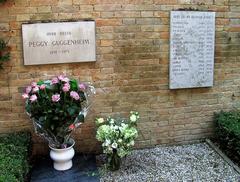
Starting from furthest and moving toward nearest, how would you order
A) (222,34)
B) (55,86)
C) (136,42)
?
1. (222,34)
2. (136,42)
3. (55,86)

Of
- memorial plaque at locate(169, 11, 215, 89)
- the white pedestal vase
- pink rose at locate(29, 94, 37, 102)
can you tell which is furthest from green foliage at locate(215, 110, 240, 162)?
pink rose at locate(29, 94, 37, 102)

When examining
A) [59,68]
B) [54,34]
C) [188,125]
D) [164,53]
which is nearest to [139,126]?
[188,125]

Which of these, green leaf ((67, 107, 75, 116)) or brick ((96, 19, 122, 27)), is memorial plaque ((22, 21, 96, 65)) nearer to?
brick ((96, 19, 122, 27))

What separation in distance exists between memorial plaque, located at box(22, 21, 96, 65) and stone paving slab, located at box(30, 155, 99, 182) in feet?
4.45

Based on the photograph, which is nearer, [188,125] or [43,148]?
[43,148]

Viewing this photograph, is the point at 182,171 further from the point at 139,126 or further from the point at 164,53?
the point at 164,53

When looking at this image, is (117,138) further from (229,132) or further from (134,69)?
(229,132)

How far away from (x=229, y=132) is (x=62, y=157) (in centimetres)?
232

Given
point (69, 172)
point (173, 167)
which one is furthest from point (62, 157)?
point (173, 167)

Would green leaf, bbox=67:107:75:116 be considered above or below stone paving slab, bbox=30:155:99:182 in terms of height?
above

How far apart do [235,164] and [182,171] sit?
79cm

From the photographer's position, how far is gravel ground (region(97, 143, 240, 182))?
13.9 ft

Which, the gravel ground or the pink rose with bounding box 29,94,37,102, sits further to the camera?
the gravel ground

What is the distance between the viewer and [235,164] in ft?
15.1
